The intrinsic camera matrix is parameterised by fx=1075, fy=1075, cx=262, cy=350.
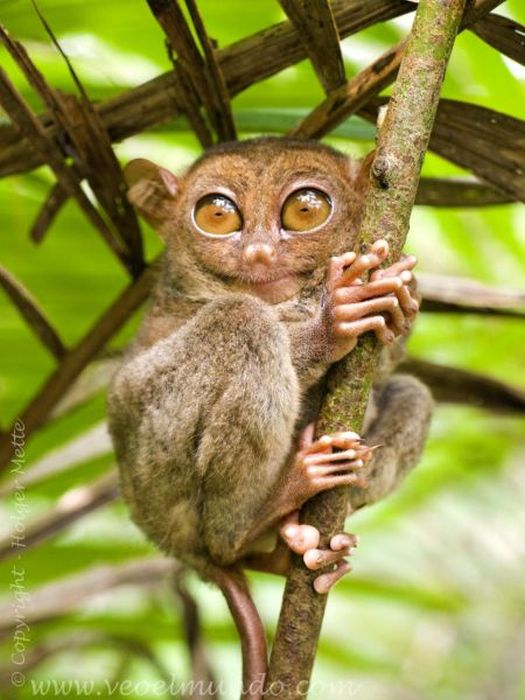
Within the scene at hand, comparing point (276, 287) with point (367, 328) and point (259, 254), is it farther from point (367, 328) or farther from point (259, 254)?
point (367, 328)

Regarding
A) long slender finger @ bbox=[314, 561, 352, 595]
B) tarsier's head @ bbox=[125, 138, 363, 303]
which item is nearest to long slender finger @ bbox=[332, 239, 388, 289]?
tarsier's head @ bbox=[125, 138, 363, 303]

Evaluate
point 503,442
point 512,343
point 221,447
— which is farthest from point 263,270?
point 503,442

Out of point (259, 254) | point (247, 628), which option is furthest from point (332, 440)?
point (259, 254)

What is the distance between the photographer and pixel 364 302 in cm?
276

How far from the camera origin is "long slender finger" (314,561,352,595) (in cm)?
261

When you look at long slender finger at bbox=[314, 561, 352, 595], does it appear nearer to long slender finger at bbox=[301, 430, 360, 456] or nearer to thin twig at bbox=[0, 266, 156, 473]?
long slender finger at bbox=[301, 430, 360, 456]

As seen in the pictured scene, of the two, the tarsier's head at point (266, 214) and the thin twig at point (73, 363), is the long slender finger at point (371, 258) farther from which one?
the thin twig at point (73, 363)

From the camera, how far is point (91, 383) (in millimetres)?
3996

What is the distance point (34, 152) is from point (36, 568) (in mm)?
1894

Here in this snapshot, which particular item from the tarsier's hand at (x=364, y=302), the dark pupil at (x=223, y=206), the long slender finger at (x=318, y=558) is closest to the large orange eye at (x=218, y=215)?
the dark pupil at (x=223, y=206)

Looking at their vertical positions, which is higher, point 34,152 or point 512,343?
point 512,343

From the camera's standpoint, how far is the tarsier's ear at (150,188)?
3535mm

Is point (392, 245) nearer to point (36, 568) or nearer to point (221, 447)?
point (221, 447)

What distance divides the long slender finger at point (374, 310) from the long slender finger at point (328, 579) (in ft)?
2.08
